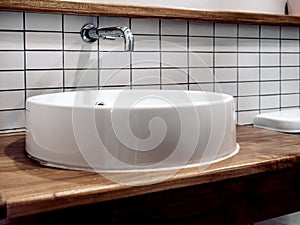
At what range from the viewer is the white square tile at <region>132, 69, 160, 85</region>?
4.97ft

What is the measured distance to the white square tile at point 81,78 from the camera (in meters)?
1.40

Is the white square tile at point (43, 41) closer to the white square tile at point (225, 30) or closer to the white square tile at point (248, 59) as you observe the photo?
the white square tile at point (225, 30)

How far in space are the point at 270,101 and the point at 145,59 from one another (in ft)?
2.03

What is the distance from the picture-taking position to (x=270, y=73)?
1812 millimetres

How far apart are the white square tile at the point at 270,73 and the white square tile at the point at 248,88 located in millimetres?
53

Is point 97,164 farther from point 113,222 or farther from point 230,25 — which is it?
point 230,25

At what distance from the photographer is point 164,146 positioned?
0.93 m

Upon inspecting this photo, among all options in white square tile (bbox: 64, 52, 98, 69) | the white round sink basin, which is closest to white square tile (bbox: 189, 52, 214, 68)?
white square tile (bbox: 64, 52, 98, 69)

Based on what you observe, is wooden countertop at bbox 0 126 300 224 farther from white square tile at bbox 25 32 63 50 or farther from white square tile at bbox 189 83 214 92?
white square tile at bbox 189 83 214 92

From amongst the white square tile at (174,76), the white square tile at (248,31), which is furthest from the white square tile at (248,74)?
the white square tile at (174,76)

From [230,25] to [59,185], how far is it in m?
1.10

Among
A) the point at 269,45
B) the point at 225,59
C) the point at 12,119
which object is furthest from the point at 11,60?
the point at 269,45

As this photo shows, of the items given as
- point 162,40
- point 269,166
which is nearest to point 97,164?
point 269,166

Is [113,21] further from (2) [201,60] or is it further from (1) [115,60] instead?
(2) [201,60]
